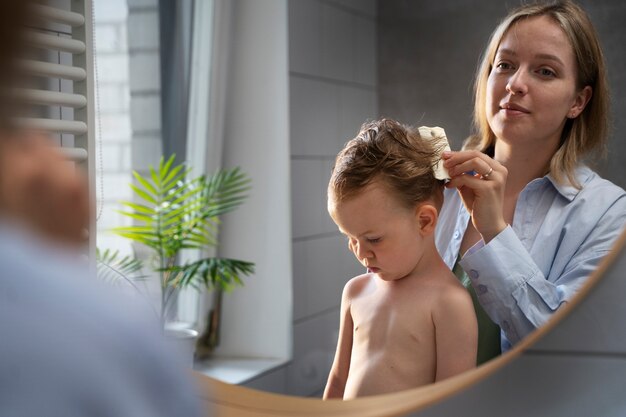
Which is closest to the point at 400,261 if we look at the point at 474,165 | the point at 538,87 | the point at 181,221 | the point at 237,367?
the point at 474,165

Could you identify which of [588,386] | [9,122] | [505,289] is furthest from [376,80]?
[9,122]

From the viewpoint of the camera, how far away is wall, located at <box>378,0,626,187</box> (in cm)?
101

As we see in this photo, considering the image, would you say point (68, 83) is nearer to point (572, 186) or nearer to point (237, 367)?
point (237, 367)

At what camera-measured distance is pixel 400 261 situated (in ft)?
3.06

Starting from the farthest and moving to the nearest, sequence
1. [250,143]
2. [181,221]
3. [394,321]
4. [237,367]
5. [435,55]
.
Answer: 1. [181,221]
2. [250,143]
3. [237,367]
4. [435,55]
5. [394,321]

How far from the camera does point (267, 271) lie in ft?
4.88

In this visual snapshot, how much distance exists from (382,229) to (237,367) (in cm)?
59

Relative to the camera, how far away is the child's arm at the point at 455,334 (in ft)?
2.83

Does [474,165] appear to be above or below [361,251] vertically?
above

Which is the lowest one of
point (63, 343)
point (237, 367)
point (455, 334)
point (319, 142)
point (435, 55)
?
point (237, 367)

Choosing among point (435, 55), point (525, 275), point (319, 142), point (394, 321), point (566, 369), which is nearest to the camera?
point (566, 369)

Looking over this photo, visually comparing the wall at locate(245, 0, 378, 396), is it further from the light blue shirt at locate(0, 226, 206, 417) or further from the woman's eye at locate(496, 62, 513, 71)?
the light blue shirt at locate(0, 226, 206, 417)

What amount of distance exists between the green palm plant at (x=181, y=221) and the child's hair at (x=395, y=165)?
0.62 metres

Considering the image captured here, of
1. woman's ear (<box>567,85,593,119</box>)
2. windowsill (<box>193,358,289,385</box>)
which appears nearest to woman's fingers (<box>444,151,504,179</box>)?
woman's ear (<box>567,85,593,119</box>)
